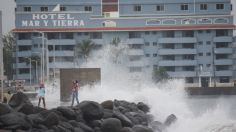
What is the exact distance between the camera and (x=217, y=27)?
102m

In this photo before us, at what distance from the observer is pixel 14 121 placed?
20.6 meters

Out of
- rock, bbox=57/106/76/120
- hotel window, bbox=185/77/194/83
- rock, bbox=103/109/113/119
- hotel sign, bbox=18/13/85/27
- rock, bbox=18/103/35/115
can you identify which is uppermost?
hotel sign, bbox=18/13/85/27

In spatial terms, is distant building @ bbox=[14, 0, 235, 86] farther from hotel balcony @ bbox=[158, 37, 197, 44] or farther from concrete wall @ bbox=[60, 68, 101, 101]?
concrete wall @ bbox=[60, 68, 101, 101]

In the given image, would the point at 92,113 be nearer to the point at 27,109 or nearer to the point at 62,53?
the point at 27,109

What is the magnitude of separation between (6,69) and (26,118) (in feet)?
320

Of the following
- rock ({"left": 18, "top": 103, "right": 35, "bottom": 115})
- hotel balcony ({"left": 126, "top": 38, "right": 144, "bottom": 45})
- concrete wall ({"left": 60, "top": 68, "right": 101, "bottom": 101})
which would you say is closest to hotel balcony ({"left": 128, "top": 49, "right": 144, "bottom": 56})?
hotel balcony ({"left": 126, "top": 38, "right": 144, "bottom": 45})

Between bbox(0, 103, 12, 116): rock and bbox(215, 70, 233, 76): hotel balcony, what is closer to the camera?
bbox(0, 103, 12, 116): rock

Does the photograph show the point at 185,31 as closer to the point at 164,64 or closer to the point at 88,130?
the point at 164,64

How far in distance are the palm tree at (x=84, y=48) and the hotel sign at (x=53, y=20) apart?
11.1 ft

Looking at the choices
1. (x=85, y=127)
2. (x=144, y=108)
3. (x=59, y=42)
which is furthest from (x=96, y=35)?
(x=85, y=127)

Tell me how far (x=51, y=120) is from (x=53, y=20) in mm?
81103

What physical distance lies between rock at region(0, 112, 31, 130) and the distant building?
7936 cm

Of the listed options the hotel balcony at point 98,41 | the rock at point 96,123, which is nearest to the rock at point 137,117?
the rock at point 96,123

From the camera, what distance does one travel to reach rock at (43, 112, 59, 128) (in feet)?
71.2
